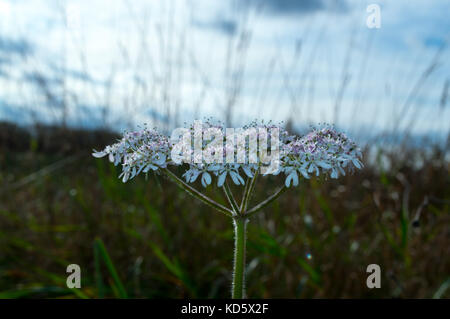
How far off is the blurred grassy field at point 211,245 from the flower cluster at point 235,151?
1196 mm

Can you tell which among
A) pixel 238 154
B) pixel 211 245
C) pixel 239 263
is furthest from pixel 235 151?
pixel 211 245

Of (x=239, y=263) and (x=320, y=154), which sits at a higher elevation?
(x=320, y=154)

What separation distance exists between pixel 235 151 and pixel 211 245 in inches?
84.2

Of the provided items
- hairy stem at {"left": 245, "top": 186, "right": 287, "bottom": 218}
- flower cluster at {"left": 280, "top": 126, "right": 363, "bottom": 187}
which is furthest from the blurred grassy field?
hairy stem at {"left": 245, "top": 186, "right": 287, "bottom": 218}

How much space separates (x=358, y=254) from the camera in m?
3.13

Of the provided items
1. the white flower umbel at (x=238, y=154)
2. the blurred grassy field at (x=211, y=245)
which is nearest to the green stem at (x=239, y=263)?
the white flower umbel at (x=238, y=154)

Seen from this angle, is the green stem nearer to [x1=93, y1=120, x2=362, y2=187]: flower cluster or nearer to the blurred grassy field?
A: [x1=93, y1=120, x2=362, y2=187]: flower cluster

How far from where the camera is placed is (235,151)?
4.19 feet

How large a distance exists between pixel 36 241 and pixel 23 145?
6.14m

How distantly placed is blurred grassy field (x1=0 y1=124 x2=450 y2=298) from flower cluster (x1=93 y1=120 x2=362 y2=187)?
1196 mm

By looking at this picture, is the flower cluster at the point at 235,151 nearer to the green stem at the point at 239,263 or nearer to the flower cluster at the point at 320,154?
the flower cluster at the point at 320,154

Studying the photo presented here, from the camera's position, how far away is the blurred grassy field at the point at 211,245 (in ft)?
9.19

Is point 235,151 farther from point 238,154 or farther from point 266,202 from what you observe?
point 266,202

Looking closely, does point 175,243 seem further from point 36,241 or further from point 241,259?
point 241,259
